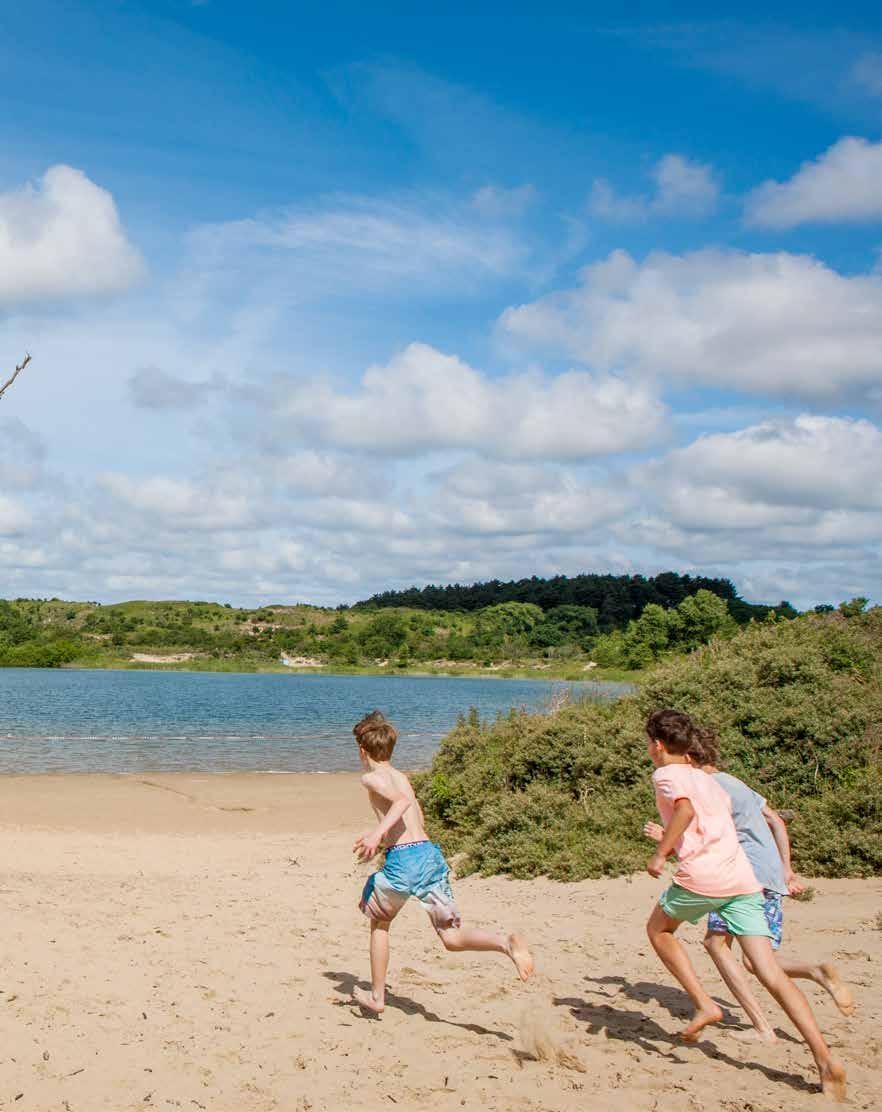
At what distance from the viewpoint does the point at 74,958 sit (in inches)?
259

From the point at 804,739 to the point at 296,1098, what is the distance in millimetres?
7648

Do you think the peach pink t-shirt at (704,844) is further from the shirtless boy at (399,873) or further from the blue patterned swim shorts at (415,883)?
the blue patterned swim shorts at (415,883)

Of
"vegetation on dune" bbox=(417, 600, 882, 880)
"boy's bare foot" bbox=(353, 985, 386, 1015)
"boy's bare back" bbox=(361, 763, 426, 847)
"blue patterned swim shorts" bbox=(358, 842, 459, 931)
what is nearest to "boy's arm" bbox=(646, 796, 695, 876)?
"blue patterned swim shorts" bbox=(358, 842, 459, 931)

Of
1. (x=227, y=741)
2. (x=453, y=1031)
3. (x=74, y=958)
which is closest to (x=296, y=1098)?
(x=453, y=1031)

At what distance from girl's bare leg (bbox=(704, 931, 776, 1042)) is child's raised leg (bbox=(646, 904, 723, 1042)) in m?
0.22

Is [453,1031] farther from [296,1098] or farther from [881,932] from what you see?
[881,932]

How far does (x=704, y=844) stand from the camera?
4820 mm

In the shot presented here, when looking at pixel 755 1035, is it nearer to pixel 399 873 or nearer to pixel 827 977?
pixel 827 977

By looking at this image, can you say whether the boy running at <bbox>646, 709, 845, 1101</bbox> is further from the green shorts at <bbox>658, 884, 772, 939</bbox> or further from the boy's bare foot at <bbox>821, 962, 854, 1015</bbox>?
the boy's bare foot at <bbox>821, 962, 854, 1015</bbox>

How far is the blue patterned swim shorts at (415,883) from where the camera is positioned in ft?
17.2

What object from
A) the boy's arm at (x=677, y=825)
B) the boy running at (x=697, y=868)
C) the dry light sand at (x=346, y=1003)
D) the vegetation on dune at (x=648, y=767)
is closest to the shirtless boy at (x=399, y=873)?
the dry light sand at (x=346, y=1003)

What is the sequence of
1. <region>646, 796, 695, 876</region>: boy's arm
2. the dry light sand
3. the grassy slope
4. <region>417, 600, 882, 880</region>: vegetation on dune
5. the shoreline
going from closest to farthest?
1. the dry light sand
2. <region>646, 796, 695, 876</region>: boy's arm
3. <region>417, 600, 882, 880</region>: vegetation on dune
4. the shoreline
5. the grassy slope

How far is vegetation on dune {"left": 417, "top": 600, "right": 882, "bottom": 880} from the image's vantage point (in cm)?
953

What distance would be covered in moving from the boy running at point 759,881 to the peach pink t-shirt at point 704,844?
0.19 meters
